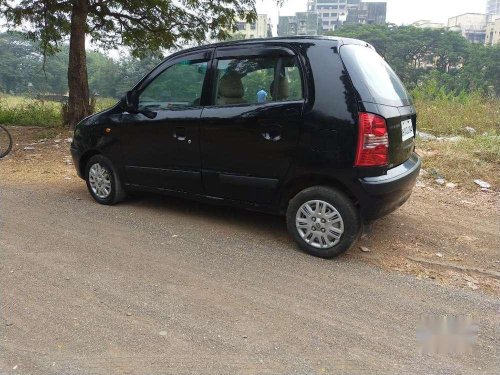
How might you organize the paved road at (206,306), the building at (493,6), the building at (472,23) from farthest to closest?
the building at (493,6)
the building at (472,23)
the paved road at (206,306)

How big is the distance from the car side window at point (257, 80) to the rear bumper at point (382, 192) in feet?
3.08

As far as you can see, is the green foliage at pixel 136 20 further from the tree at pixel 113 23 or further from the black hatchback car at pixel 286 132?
the black hatchback car at pixel 286 132

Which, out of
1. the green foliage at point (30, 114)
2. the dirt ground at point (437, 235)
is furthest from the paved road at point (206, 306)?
the green foliage at point (30, 114)

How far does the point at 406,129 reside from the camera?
3.90 metres

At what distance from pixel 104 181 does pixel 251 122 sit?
221cm

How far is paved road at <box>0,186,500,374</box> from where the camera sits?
2.46 meters

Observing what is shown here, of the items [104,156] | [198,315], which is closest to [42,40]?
[104,156]

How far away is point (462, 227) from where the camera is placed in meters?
4.63

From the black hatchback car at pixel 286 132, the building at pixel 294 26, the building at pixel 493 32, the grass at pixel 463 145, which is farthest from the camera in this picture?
the building at pixel 493 32

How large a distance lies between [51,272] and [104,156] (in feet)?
6.34

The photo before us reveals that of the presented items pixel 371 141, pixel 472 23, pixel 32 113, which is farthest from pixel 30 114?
pixel 472 23

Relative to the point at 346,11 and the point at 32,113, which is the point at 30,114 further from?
the point at 346,11

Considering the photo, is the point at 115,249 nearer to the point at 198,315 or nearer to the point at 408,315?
the point at 198,315

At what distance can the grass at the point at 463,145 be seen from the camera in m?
6.27
